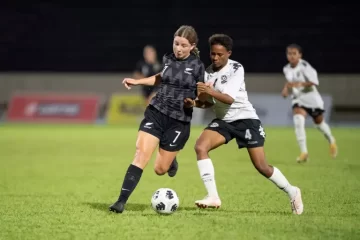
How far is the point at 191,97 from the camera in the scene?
6.52 m

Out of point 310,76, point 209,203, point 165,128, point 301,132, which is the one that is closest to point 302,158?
point 301,132

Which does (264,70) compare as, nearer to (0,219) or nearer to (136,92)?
(136,92)

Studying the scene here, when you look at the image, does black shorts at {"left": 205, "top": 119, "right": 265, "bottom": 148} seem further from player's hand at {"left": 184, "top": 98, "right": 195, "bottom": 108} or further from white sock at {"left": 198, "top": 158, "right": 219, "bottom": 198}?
player's hand at {"left": 184, "top": 98, "right": 195, "bottom": 108}

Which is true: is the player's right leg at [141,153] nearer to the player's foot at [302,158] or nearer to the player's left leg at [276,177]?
the player's left leg at [276,177]

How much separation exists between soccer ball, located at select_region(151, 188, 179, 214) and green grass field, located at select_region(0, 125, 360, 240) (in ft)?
0.24

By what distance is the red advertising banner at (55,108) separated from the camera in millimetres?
22547

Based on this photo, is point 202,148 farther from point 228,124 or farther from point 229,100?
point 229,100

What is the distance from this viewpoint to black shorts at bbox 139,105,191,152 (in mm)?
6453

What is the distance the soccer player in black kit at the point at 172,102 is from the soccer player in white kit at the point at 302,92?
5.42 m

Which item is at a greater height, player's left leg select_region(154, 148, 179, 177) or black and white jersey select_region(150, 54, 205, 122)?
black and white jersey select_region(150, 54, 205, 122)

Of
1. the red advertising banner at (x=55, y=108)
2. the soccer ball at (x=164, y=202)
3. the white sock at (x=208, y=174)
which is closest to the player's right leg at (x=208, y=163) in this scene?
the white sock at (x=208, y=174)

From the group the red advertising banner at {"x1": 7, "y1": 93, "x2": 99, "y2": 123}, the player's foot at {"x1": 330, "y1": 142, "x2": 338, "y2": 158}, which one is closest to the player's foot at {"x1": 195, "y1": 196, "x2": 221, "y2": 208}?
the player's foot at {"x1": 330, "y1": 142, "x2": 338, "y2": 158}

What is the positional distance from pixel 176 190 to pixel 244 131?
199 cm

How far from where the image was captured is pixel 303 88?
12.0 metres
